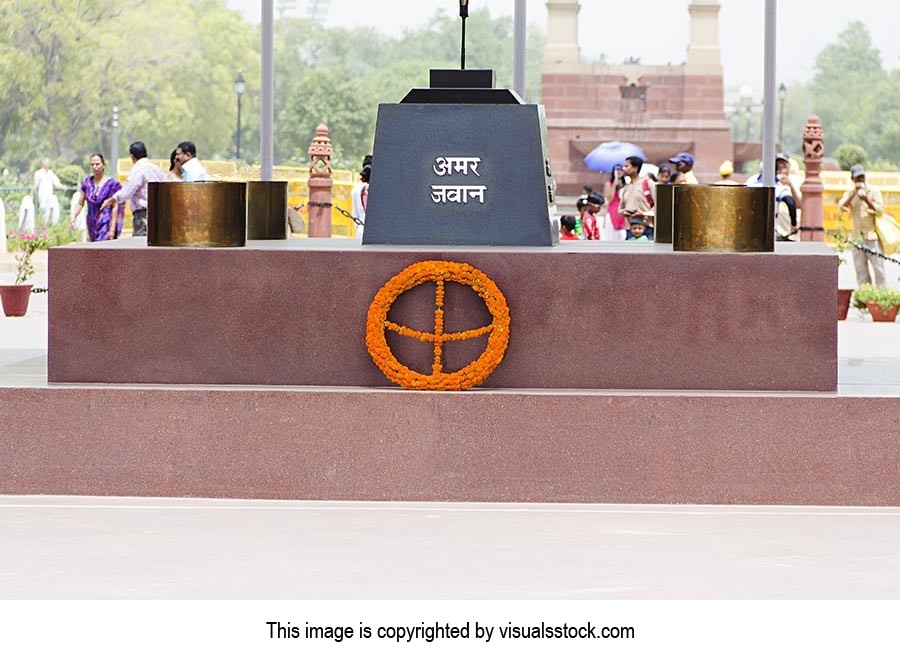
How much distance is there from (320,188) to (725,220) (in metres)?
22.1

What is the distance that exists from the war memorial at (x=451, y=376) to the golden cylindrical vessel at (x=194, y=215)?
1 centimetres

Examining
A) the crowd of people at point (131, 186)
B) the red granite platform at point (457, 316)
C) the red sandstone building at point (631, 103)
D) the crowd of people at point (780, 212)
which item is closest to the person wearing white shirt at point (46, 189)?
the crowd of people at point (131, 186)

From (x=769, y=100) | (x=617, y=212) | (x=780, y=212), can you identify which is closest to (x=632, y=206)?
(x=617, y=212)

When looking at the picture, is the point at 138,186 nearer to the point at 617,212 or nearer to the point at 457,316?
the point at 617,212

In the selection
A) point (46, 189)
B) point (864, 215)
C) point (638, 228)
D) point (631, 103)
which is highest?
point (631, 103)

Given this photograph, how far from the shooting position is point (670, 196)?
9430 mm

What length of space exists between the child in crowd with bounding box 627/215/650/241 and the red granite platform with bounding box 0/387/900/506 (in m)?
8.07

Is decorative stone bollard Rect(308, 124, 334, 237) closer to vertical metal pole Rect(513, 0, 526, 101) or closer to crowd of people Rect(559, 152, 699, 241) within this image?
crowd of people Rect(559, 152, 699, 241)

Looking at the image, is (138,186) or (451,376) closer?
(451,376)

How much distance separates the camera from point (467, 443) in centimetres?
727

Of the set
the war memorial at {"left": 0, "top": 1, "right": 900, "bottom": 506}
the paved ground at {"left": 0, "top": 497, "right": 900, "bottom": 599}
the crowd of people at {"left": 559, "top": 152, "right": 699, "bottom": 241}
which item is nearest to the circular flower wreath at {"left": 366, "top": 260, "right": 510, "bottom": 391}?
the war memorial at {"left": 0, "top": 1, "right": 900, "bottom": 506}

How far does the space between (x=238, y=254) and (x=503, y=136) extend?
4.11 ft

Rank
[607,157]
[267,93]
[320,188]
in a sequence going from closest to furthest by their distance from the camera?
[267,93], [320,188], [607,157]

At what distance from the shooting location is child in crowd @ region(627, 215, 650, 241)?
50.2 ft
